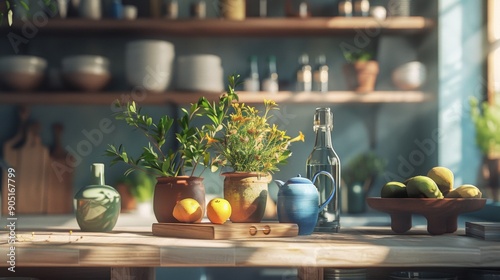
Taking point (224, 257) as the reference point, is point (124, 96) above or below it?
above

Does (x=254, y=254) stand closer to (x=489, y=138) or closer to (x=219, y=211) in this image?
(x=219, y=211)

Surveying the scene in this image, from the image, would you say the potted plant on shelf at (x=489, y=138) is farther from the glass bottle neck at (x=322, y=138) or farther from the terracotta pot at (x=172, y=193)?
the terracotta pot at (x=172, y=193)

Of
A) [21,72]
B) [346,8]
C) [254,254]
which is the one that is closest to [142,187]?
[21,72]

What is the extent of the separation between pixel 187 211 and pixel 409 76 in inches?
95.2

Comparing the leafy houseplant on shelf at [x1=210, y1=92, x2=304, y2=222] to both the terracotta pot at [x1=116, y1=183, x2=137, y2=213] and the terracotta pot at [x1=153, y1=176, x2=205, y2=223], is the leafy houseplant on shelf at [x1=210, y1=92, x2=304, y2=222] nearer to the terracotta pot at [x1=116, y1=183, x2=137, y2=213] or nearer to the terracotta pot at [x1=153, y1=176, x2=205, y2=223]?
the terracotta pot at [x1=153, y1=176, x2=205, y2=223]

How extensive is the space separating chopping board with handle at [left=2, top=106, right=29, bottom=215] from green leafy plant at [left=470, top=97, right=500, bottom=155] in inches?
103

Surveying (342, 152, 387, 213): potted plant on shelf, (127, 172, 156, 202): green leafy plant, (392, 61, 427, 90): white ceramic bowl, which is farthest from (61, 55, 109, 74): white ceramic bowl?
(392, 61, 427, 90): white ceramic bowl

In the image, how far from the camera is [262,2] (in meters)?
4.18

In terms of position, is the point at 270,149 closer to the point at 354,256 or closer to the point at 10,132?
the point at 354,256

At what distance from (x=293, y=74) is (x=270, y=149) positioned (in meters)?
2.43

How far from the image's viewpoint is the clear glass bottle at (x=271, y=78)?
4.02 meters

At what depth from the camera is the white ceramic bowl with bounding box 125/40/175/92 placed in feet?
12.7

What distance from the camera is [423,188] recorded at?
75.2 inches

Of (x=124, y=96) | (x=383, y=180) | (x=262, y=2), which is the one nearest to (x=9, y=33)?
(x=124, y=96)
